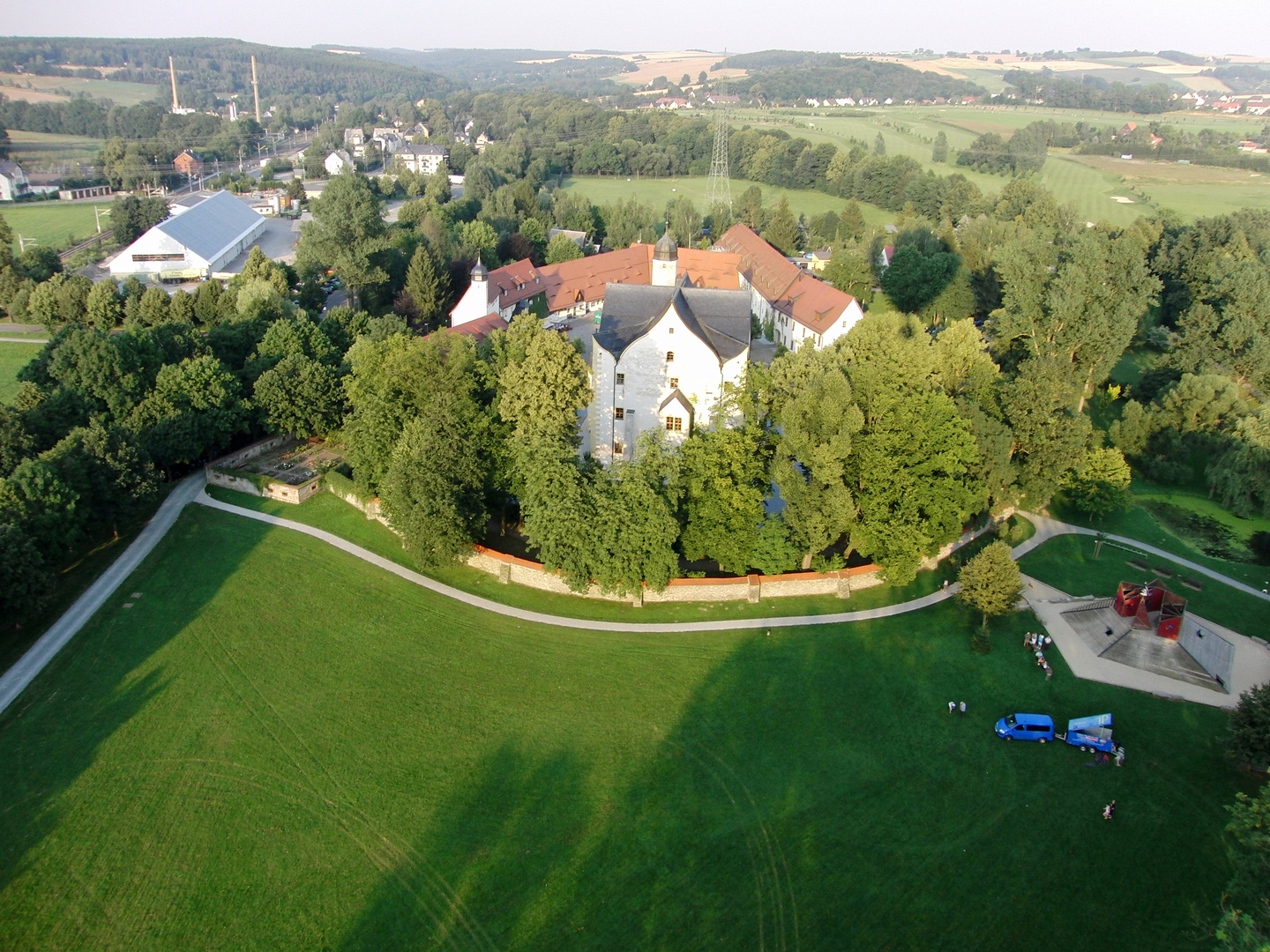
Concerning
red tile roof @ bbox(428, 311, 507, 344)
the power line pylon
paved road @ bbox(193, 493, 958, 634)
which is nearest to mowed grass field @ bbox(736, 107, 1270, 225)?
the power line pylon

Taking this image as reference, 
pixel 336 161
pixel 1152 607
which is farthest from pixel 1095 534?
pixel 336 161

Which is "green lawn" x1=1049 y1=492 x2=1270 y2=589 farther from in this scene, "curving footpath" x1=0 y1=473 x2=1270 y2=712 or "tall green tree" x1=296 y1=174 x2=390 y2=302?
"tall green tree" x1=296 y1=174 x2=390 y2=302

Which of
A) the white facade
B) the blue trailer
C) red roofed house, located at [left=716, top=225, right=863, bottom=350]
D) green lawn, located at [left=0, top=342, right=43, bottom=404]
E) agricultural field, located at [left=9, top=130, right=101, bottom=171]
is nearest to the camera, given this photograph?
the blue trailer

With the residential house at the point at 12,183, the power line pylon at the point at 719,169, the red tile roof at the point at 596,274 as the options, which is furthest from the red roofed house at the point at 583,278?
the residential house at the point at 12,183

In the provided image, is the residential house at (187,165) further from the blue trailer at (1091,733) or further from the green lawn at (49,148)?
the blue trailer at (1091,733)

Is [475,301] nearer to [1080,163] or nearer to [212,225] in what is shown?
[212,225]

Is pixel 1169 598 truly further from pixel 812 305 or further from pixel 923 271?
pixel 923 271
